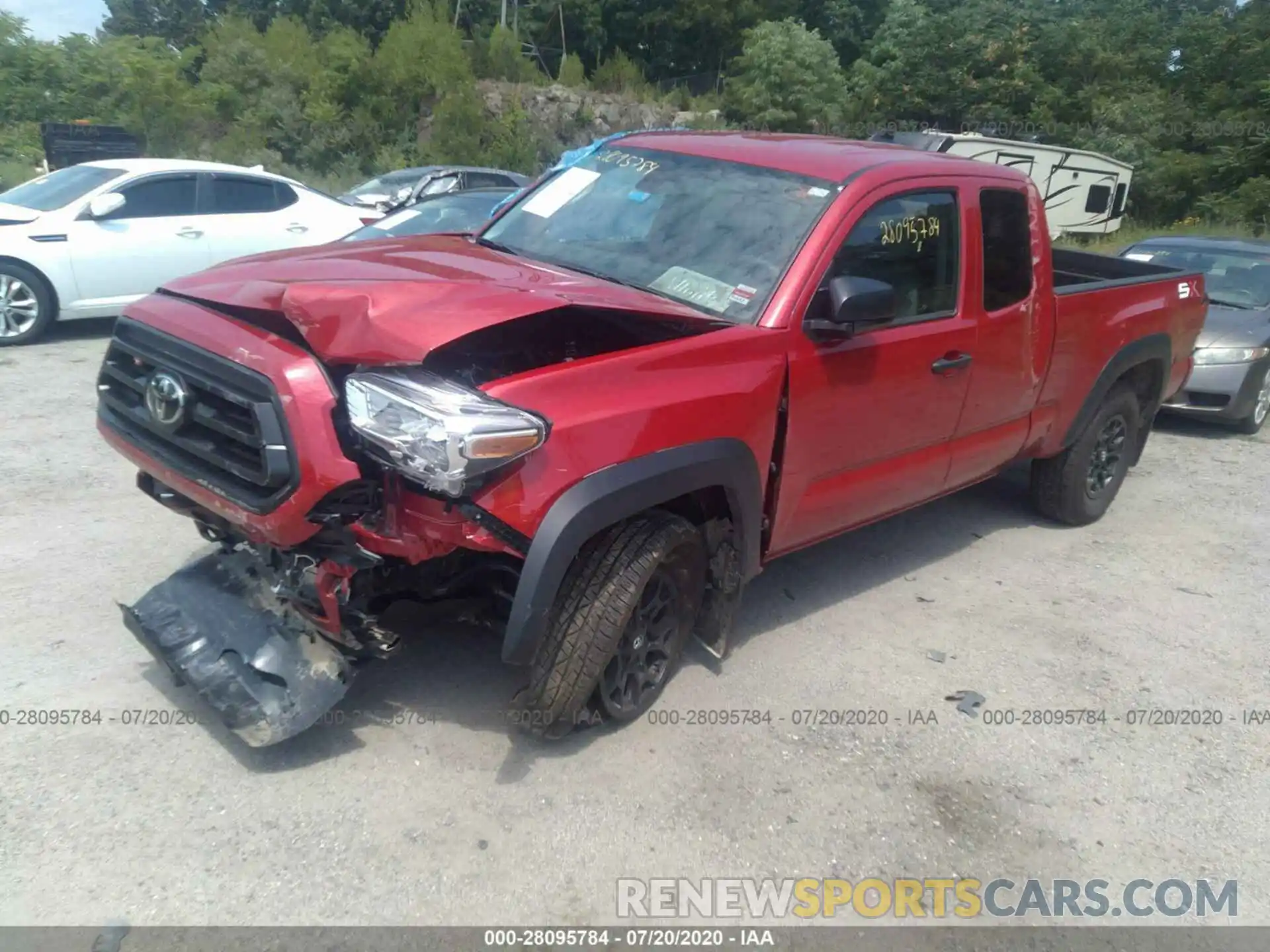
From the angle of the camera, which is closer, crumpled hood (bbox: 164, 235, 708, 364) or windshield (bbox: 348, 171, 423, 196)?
crumpled hood (bbox: 164, 235, 708, 364)

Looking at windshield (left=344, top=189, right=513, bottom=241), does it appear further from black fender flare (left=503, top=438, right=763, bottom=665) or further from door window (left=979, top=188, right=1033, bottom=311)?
black fender flare (left=503, top=438, right=763, bottom=665)

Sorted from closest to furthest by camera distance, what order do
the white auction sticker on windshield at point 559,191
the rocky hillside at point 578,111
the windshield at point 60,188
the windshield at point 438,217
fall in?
the white auction sticker on windshield at point 559,191 → the windshield at point 438,217 → the windshield at point 60,188 → the rocky hillside at point 578,111

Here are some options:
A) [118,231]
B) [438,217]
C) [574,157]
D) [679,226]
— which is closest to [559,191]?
[574,157]

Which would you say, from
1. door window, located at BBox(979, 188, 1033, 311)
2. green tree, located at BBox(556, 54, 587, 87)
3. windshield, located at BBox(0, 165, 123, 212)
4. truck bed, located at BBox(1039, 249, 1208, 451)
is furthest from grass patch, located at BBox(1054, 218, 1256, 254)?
green tree, located at BBox(556, 54, 587, 87)

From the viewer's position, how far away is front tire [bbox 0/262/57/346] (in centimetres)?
866

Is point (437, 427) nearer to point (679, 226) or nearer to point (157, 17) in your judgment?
Result: point (679, 226)

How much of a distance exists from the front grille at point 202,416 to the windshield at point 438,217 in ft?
16.5

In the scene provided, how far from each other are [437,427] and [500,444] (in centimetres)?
18

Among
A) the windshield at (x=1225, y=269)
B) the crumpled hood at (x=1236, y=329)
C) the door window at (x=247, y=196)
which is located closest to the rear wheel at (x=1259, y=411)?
the crumpled hood at (x=1236, y=329)

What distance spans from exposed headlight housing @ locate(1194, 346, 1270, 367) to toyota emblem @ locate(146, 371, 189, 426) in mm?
7967

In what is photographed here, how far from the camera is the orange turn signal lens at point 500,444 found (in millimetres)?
2885

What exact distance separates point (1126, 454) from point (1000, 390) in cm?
197

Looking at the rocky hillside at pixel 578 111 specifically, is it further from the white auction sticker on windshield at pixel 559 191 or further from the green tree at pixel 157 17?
the white auction sticker on windshield at pixel 559 191

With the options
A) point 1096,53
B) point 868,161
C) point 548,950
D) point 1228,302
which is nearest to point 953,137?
point 1228,302
